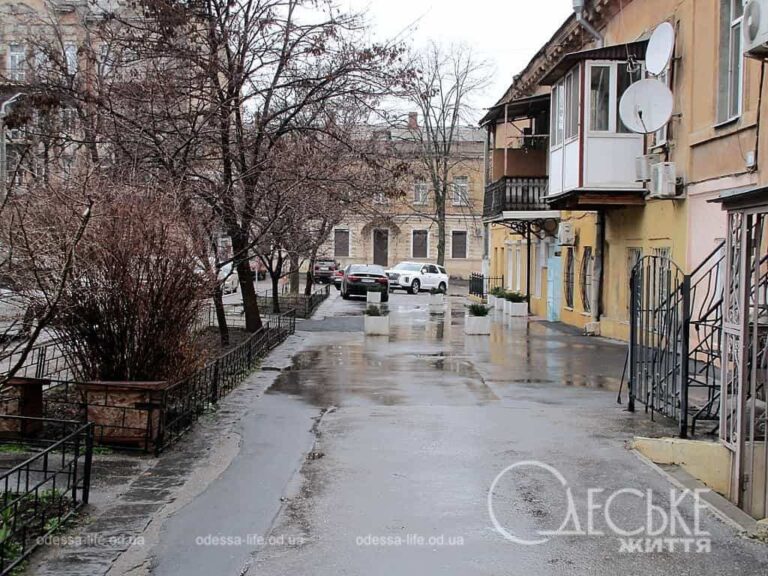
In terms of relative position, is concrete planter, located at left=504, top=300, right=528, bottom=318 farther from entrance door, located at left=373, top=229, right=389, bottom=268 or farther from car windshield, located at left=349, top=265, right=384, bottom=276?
entrance door, located at left=373, top=229, right=389, bottom=268

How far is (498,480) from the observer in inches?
254

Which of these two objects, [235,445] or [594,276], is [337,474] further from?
[594,276]

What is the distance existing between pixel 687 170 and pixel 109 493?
39.4ft

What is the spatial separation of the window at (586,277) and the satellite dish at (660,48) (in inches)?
253

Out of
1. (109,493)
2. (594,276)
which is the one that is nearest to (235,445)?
(109,493)

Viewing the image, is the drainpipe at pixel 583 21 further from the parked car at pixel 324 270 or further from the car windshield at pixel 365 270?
the parked car at pixel 324 270

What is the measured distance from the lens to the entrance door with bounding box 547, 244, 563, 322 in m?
24.0

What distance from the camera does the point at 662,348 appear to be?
8695 millimetres

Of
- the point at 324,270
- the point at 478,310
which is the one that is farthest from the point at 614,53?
the point at 324,270

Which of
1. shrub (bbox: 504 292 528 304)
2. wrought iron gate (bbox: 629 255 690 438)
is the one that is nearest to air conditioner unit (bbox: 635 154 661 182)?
wrought iron gate (bbox: 629 255 690 438)

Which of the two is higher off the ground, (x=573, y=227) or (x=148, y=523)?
(x=573, y=227)

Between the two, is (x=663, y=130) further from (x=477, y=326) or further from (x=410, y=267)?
(x=410, y=267)

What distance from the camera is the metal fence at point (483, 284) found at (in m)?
34.7

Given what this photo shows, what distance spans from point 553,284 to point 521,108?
17.5 feet
